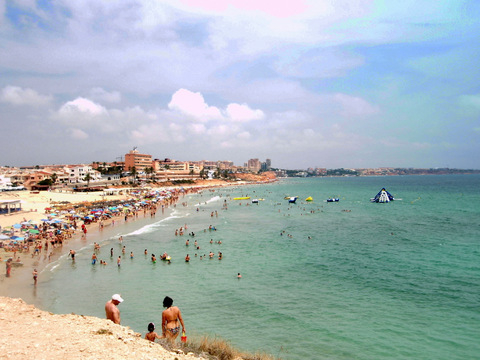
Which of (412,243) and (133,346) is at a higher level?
(133,346)

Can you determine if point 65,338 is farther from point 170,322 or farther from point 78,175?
point 78,175

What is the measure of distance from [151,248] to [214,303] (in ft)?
46.4

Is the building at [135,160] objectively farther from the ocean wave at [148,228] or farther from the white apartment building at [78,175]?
the ocean wave at [148,228]

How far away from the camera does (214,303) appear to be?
16.2 m

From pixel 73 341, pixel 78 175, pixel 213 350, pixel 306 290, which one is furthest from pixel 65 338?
pixel 78 175

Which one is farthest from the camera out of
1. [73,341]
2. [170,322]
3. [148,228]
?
[148,228]

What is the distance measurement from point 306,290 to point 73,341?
520 inches

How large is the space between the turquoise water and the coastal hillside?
16.6 feet

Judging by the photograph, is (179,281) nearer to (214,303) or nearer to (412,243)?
(214,303)

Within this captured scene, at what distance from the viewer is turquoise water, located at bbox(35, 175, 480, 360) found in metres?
12.7

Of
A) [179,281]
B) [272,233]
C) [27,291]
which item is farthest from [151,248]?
[272,233]

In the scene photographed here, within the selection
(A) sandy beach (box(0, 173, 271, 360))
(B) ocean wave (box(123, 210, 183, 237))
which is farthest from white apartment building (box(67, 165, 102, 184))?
(A) sandy beach (box(0, 173, 271, 360))

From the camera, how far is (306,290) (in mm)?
17875

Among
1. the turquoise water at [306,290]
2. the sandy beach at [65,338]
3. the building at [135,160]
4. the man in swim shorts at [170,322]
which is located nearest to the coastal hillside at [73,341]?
the sandy beach at [65,338]
